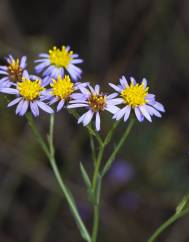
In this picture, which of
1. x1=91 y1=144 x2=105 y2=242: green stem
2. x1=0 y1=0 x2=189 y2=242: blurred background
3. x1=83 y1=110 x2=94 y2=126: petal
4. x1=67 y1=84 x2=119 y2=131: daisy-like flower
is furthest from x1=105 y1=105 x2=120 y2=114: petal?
x1=0 y1=0 x2=189 y2=242: blurred background

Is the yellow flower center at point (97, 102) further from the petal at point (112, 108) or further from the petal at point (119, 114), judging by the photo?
the petal at point (119, 114)

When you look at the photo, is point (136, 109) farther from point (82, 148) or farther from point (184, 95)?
point (184, 95)

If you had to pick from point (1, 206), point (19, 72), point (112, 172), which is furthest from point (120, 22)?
point (19, 72)

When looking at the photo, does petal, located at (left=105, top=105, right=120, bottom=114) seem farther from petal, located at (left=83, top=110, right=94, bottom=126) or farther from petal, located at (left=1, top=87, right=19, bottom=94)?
petal, located at (left=1, top=87, right=19, bottom=94)

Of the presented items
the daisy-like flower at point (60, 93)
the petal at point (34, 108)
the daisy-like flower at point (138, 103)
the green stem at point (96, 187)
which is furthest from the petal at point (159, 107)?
the petal at point (34, 108)

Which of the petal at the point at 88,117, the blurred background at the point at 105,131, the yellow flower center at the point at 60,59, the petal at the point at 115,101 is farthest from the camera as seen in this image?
the blurred background at the point at 105,131
